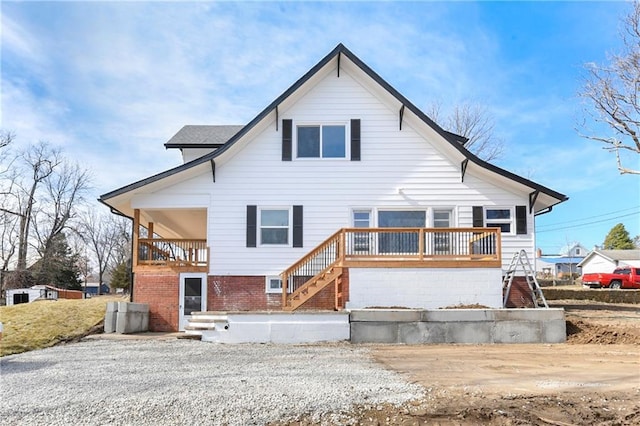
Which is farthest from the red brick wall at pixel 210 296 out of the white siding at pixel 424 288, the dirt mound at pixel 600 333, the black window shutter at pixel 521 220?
the dirt mound at pixel 600 333

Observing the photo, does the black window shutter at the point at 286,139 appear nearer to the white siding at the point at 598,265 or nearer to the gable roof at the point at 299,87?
the gable roof at the point at 299,87

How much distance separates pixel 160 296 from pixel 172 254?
2.40 metres

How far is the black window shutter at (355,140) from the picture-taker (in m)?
17.1

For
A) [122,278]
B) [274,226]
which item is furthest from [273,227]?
[122,278]

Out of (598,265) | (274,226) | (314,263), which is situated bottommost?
(314,263)

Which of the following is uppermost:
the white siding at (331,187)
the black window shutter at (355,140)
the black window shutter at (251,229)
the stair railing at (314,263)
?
the black window shutter at (355,140)

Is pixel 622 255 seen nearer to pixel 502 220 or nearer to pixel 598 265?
pixel 598 265

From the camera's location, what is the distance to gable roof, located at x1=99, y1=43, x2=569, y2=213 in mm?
16328

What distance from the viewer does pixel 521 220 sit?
16.6 metres

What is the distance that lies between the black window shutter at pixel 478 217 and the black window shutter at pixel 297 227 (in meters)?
5.39

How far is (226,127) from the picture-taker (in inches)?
885

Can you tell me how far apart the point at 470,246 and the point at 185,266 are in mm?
8524

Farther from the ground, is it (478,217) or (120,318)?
(478,217)

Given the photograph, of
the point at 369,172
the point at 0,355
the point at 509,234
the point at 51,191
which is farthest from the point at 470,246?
the point at 51,191
